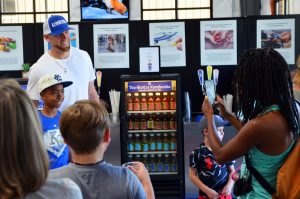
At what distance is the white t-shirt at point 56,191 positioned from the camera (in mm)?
1180

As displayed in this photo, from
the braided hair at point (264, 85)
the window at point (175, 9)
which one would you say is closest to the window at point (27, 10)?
the window at point (175, 9)

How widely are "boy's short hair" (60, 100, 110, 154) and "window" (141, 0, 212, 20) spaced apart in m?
10.1

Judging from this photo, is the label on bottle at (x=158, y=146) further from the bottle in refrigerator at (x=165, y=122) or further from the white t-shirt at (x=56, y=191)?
the white t-shirt at (x=56, y=191)

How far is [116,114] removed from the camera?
17.9 ft

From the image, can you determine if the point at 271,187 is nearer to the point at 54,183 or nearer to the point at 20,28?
the point at 54,183

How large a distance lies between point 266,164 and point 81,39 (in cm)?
405

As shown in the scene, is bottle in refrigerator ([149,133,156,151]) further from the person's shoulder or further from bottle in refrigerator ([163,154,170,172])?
the person's shoulder

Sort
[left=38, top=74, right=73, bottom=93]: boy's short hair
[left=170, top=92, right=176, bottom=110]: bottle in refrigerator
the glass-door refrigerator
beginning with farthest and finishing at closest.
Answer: [left=170, top=92, right=176, bottom=110]: bottle in refrigerator
the glass-door refrigerator
[left=38, top=74, right=73, bottom=93]: boy's short hair

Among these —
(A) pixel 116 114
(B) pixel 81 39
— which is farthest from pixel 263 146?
(B) pixel 81 39

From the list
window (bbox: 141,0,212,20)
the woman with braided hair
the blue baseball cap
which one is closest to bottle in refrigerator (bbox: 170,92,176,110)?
the blue baseball cap

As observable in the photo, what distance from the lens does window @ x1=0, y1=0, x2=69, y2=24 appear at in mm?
11758

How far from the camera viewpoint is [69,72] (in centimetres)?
345

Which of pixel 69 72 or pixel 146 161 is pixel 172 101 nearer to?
pixel 146 161

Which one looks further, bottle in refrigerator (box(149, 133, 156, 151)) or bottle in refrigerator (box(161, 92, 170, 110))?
bottle in refrigerator (box(149, 133, 156, 151))
